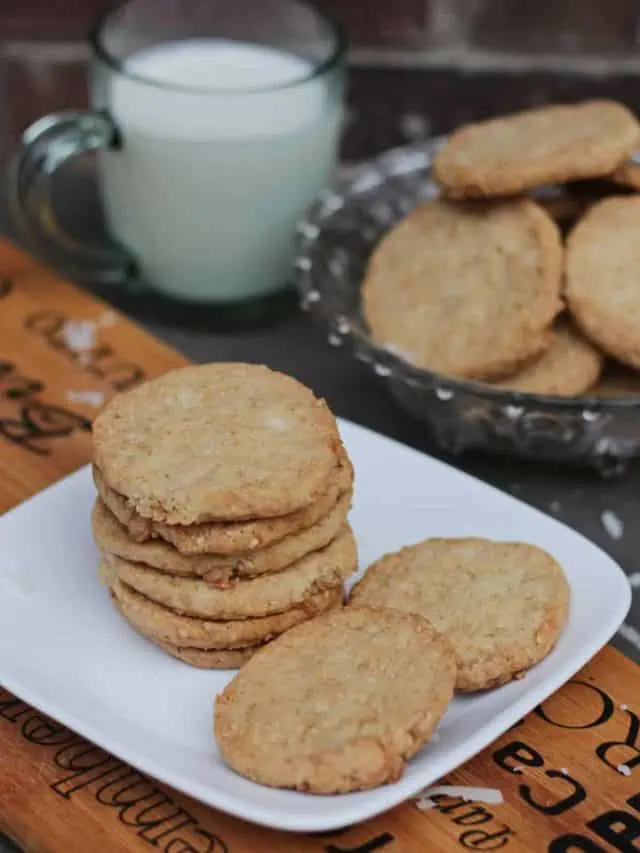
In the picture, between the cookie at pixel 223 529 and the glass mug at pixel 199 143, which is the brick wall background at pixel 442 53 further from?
the cookie at pixel 223 529

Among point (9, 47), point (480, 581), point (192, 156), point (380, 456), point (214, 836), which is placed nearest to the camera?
point (214, 836)

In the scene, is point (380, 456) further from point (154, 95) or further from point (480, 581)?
point (154, 95)

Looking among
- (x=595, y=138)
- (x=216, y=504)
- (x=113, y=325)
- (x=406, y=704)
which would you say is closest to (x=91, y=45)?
(x=113, y=325)

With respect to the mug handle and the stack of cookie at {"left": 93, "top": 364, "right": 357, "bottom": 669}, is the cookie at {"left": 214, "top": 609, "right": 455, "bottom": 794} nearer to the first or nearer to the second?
Answer: the stack of cookie at {"left": 93, "top": 364, "right": 357, "bottom": 669}

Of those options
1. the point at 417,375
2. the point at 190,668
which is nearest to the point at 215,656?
the point at 190,668

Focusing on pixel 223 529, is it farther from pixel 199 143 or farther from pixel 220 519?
pixel 199 143

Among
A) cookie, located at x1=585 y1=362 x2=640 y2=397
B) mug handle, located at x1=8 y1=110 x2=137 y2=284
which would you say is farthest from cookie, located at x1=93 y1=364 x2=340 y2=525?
mug handle, located at x1=8 y1=110 x2=137 y2=284
